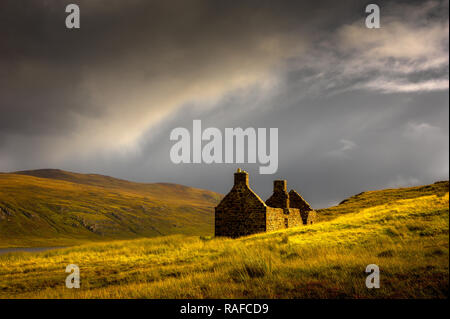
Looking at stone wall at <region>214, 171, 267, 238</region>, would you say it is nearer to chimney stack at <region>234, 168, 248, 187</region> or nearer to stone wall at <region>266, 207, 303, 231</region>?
chimney stack at <region>234, 168, 248, 187</region>

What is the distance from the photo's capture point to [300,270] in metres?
14.9

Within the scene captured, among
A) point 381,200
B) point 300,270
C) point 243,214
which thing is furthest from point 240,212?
point 381,200

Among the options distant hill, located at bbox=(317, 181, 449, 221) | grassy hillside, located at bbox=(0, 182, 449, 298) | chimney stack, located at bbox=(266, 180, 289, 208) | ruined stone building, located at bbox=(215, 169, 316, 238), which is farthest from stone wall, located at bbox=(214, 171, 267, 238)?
distant hill, located at bbox=(317, 181, 449, 221)

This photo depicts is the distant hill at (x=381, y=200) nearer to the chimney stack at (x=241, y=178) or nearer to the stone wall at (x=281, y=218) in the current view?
the stone wall at (x=281, y=218)

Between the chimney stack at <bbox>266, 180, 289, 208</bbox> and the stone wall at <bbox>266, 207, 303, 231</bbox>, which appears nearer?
the stone wall at <bbox>266, 207, 303, 231</bbox>

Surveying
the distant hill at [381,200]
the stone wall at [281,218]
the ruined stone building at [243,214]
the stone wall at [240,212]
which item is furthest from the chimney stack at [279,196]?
the distant hill at [381,200]

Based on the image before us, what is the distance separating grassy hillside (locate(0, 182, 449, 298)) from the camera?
11906 millimetres

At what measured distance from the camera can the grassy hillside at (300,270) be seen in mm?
11906

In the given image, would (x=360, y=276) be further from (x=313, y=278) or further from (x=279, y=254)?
(x=279, y=254)

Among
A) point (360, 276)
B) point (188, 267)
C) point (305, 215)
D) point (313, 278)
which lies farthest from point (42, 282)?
point (305, 215)

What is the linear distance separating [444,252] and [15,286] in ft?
73.7

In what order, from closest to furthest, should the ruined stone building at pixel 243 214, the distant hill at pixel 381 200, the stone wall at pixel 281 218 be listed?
1. the ruined stone building at pixel 243 214
2. the stone wall at pixel 281 218
3. the distant hill at pixel 381 200

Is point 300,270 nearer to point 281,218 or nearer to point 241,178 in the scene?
point 241,178
